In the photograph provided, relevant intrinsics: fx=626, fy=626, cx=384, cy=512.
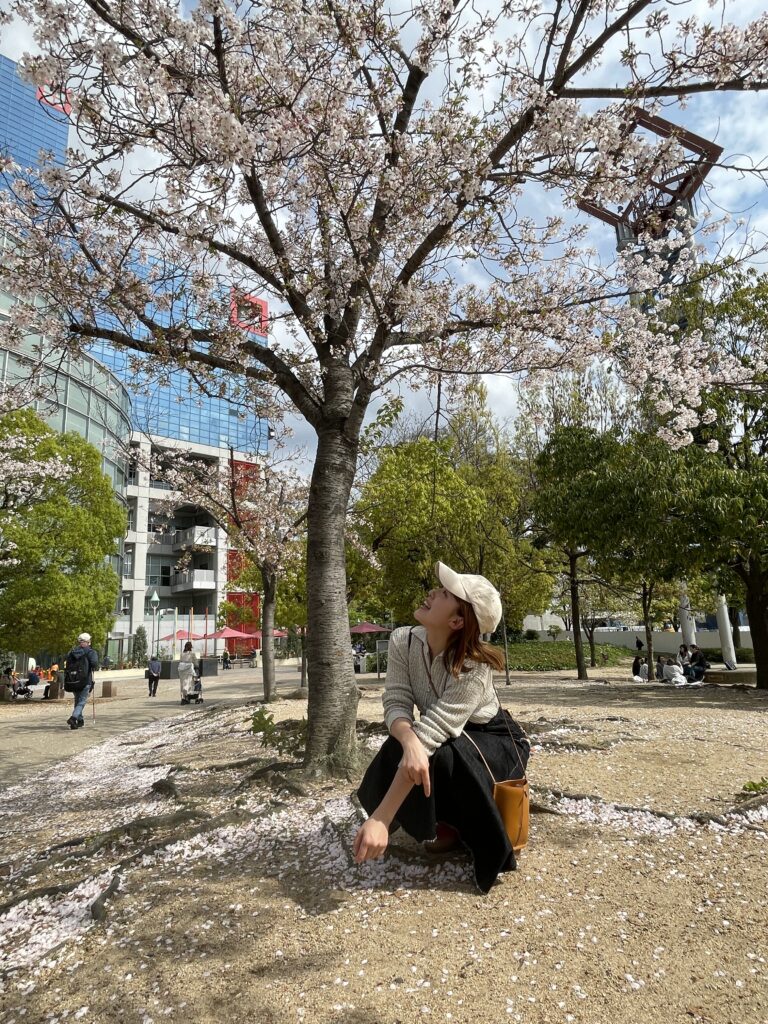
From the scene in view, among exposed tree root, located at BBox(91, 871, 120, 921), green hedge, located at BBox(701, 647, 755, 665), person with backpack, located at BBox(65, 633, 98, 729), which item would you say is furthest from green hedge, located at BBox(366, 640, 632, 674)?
exposed tree root, located at BBox(91, 871, 120, 921)

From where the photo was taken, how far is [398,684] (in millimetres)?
2688

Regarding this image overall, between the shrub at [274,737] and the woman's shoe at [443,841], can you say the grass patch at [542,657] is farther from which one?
the woman's shoe at [443,841]

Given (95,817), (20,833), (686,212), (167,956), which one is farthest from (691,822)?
(686,212)

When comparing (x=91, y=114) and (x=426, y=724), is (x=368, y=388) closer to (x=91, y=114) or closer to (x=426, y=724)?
(x=91, y=114)

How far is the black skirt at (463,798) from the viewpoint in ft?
8.36

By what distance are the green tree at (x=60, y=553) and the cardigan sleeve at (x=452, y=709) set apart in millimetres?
15353

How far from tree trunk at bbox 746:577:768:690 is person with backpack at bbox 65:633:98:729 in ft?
40.2

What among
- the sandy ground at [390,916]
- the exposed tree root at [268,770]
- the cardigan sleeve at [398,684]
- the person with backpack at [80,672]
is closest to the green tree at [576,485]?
the sandy ground at [390,916]

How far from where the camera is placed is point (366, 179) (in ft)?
16.3

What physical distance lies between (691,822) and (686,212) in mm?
5572

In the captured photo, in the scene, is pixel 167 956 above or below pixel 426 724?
below

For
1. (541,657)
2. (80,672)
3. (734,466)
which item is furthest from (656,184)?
(541,657)

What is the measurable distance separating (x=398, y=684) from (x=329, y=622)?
6.61 ft

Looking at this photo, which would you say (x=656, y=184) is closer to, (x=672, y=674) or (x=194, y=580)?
(x=672, y=674)
